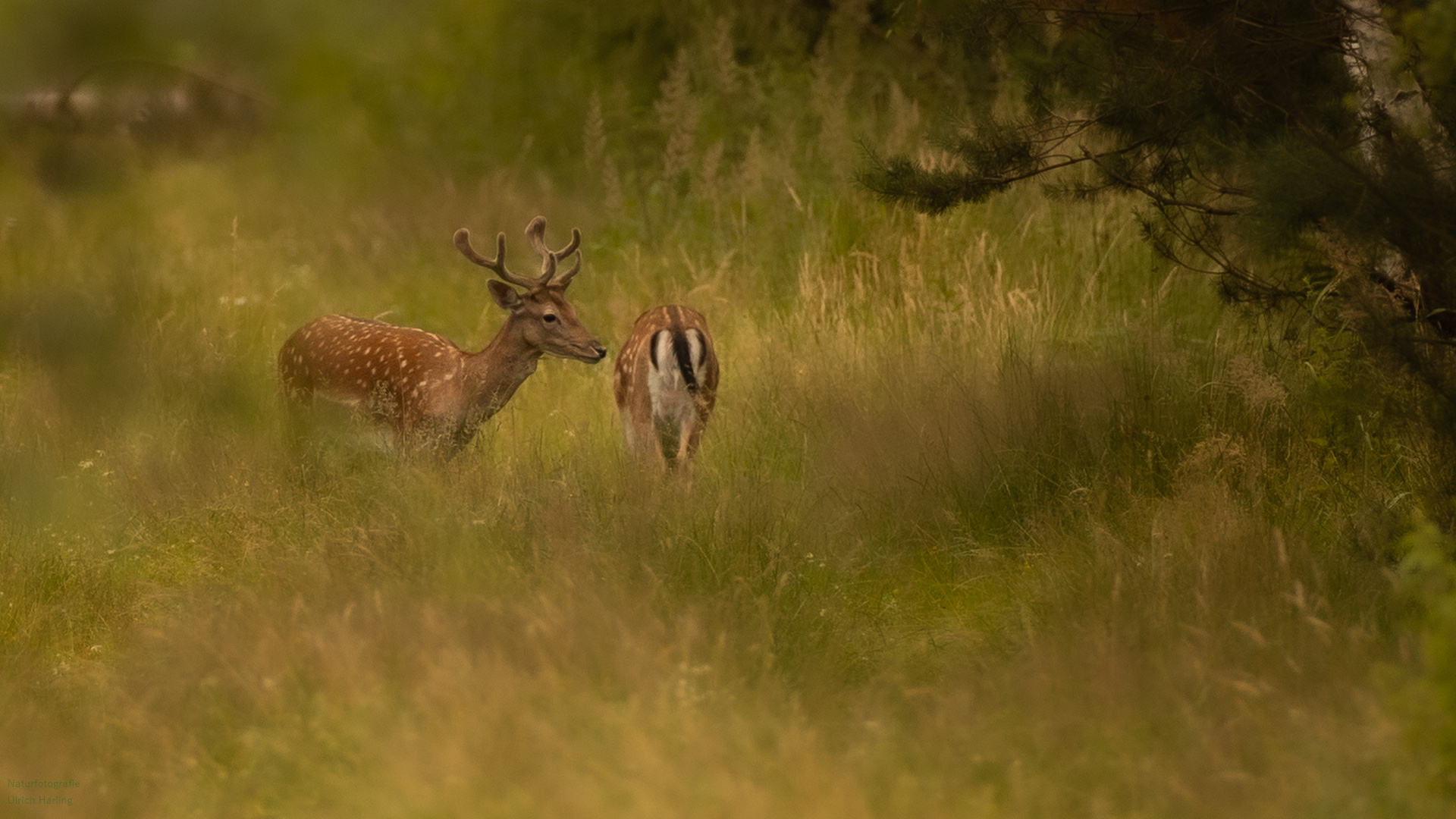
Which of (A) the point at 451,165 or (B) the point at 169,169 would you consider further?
(A) the point at 451,165

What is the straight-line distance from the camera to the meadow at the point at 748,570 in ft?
10.4

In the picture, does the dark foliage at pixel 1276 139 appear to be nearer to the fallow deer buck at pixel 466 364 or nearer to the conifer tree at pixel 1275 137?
the conifer tree at pixel 1275 137

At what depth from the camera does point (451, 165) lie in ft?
39.5

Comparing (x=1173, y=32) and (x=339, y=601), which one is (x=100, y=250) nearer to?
(x=339, y=601)

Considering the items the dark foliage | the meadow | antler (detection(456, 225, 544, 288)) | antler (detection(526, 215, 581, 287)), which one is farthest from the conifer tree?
antler (detection(456, 225, 544, 288))

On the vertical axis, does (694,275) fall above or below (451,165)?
below

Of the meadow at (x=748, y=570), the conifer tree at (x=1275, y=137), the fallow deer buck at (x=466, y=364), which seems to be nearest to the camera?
the meadow at (x=748, y=570)

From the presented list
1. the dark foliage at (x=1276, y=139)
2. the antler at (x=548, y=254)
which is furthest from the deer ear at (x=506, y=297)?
the dark foliage at (x=1276, y=139)

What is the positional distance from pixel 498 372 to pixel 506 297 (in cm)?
38

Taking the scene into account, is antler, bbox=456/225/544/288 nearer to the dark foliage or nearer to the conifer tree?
the dark foliage

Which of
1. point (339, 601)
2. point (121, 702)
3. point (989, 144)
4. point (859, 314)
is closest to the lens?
point (121, 702)

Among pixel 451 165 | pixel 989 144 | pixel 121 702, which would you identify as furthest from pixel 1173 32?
pixel 451 165

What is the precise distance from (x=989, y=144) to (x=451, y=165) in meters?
7.34

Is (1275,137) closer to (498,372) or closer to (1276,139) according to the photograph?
(1276,139)
